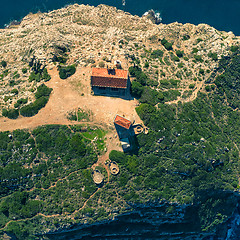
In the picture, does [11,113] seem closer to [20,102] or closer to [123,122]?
[20,102]

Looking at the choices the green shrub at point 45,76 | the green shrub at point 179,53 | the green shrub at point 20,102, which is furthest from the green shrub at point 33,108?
the green shrub at point 179,53

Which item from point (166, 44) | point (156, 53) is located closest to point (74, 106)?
point (156, 53)

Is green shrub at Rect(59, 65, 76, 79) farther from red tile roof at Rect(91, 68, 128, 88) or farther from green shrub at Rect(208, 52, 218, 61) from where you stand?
green shrub at Rect(208, 52, 218, 61)

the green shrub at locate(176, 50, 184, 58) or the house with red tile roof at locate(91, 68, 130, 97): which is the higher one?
the green shrub at locate(176, 50, 184, 58)

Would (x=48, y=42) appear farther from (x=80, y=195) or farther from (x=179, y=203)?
(x=179, y=203)

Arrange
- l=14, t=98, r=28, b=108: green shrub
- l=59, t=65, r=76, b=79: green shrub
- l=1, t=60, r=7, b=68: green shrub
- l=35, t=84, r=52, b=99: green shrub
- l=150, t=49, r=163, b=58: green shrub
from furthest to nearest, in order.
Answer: l=1, t=60, r=7, b=68: green shrub → l=150, t=49, r=163, b=58: green shrub → l=59, t=65, r=76, b=79: green shrub → l=14, t=98, r=28, b=108: green shrub → l=35, t=84, r=52, b=99: green shrub

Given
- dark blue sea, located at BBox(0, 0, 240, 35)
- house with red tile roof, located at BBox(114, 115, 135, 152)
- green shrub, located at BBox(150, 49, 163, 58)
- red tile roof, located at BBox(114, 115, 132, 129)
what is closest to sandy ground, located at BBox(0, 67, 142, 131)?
house with red tile roof, located at BBox(114, 115, 135, 152)

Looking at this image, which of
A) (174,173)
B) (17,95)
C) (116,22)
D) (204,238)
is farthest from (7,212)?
(116,22)
